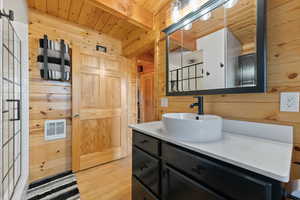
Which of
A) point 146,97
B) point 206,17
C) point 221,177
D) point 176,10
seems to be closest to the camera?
point 221,177

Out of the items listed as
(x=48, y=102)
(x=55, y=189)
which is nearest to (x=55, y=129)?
(x=48, y=102)

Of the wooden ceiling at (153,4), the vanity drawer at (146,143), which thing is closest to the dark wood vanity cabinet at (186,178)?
the vanity drawer at (146,143)

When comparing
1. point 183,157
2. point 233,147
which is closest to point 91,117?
point 183,157

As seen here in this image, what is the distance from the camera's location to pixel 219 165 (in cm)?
63

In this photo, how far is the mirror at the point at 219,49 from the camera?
91cm

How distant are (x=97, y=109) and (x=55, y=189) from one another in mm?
1191

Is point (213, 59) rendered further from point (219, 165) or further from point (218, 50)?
point (219, 165)

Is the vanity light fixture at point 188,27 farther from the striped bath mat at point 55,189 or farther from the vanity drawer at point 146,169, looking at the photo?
the striped bath mat at point 55,189

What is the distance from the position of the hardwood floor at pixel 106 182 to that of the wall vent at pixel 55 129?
66 cm

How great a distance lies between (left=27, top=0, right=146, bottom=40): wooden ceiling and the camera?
67.0 inches

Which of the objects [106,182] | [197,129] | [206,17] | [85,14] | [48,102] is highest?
[85,14]

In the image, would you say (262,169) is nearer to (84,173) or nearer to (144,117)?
(84,173)

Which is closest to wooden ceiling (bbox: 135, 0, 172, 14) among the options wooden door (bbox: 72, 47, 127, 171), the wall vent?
wooden door (bbox: 72, 47, 127, 171)

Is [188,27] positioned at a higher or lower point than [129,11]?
lower
